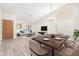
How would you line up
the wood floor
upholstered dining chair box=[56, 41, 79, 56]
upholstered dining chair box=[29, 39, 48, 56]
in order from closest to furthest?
upholstered dining chair box=[56, 41, 79, 56], the wood floor, upholstered dining chair box=[29, 39, 48, 56]

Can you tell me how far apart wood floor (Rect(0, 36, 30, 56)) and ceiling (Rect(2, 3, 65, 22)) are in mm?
447

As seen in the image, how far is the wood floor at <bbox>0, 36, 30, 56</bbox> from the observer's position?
1866 mm

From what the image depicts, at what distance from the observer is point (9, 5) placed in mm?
1803

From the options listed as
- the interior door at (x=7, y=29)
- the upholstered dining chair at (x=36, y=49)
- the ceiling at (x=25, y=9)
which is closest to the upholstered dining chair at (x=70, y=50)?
the upholstered dining chair at (x=36, y=49)

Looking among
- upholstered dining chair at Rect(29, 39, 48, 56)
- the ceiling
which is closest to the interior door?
the ceiling

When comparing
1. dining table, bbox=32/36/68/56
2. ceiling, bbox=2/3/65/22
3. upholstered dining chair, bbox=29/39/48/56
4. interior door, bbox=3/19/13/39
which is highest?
ceiling, bbox=2/3/65/22

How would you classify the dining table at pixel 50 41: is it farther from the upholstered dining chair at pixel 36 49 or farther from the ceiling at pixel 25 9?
the ceiling at pixel 25 9

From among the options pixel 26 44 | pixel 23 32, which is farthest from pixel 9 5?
pixel 26 44

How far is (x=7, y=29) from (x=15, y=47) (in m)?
0.43

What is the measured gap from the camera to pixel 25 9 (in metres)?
1.85

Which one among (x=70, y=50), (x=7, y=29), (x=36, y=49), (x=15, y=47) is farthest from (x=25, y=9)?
(x=70, y=50)

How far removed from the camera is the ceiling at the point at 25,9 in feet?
5.97

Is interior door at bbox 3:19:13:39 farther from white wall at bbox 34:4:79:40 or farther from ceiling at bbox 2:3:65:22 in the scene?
white wall at bbox 34:4:79:40

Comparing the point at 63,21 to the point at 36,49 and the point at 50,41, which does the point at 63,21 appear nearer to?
the point at 50,41
